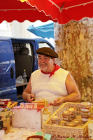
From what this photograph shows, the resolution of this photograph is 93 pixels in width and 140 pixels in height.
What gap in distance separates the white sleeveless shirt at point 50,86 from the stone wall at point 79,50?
44.7 inches

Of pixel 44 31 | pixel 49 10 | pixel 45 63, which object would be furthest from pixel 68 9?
pixel 44 31

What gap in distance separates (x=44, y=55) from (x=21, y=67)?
3.23 m

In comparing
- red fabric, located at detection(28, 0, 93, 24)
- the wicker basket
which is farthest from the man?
the wicker basket

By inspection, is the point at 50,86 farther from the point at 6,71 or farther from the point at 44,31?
the point at 44,31

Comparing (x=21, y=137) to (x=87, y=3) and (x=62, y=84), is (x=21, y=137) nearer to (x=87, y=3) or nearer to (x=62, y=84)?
(x=62, y=84)

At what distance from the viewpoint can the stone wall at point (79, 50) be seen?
Result: 3.92 metres

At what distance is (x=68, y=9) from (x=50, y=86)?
1.00m

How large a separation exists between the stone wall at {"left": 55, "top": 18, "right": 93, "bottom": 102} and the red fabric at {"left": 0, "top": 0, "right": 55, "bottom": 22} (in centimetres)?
75

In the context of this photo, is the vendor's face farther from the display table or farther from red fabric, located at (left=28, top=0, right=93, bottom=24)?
the display table

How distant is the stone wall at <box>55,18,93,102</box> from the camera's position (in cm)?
392

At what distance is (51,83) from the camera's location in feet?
9.47

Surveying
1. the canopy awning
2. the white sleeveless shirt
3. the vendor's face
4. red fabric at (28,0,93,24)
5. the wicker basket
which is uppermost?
the canopy awning

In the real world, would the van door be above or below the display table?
above

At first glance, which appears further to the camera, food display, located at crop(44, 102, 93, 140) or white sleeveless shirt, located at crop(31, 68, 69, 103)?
white sleeveless shirt, located at crop(31, 68, 69, 103)
